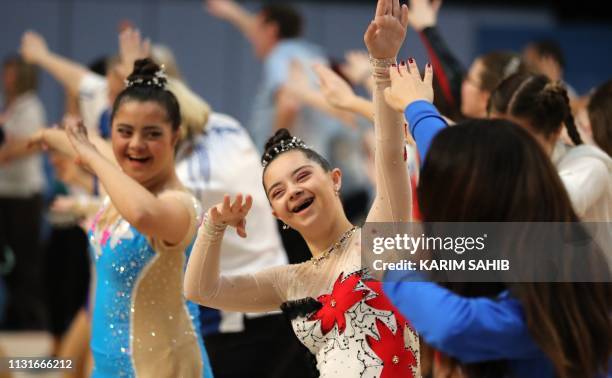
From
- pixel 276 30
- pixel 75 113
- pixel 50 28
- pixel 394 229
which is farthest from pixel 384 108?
pixel 50 28

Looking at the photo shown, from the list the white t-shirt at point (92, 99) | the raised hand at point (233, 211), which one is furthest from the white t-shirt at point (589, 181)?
the white t-shirt at point (92, 99)

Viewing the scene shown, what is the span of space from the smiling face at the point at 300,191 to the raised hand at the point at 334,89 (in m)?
0.66

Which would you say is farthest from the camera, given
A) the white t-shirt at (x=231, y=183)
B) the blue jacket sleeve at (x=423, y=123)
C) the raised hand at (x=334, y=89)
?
the white t-shirt at (x=231, y=183)

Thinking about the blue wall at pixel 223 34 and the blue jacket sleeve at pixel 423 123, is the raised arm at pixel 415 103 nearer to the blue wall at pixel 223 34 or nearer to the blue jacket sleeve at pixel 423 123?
the blue jacket sleeve at pixel 423 123

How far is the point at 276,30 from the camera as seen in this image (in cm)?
599

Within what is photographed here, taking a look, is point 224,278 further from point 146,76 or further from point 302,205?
point 146,76

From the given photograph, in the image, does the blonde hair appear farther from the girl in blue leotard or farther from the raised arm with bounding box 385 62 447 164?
the raised arm with bounding box 385 62 447 164

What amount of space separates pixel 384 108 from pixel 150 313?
0.95 m

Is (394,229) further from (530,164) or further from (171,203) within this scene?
(171,203)

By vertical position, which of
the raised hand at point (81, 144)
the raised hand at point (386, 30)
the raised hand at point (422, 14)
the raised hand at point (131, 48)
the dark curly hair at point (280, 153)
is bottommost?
the dark curly hair at point (280, 153)

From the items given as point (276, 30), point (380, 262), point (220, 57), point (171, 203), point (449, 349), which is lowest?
point (449, 349)

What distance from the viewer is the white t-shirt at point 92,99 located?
4.78 m

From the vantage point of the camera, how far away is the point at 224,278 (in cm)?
264

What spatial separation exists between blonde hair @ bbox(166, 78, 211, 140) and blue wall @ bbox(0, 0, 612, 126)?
5759 millimetres
